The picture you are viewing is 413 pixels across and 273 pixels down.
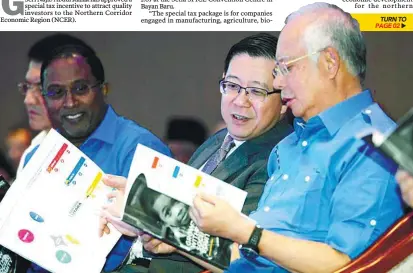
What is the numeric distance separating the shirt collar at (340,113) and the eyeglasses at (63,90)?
1244mm

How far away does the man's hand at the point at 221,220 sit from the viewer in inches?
82.5

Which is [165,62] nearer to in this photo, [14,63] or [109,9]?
[109,9]

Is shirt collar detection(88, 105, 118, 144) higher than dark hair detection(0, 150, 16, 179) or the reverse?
higher

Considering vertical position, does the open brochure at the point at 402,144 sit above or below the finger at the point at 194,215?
above

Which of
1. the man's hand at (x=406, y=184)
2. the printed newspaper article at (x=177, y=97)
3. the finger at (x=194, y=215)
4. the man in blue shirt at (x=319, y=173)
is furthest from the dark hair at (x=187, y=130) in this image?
the man's hand at (x=406, y=184)

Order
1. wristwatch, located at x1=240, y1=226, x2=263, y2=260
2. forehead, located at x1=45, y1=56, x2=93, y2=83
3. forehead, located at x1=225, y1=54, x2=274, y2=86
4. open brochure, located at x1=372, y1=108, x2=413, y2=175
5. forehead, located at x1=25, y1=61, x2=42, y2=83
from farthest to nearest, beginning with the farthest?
1. forehead, located at x1=25, y1=61, x2=42, y2=83
2. forehead, located at x1=45, y1=56, x2=93, y2=83
3. forehead, located at x1=225, y1=54, x2=274, y2=86
4. wristwatch, located at x1=240, y1=226, x2=263, y2=260
5. open brochure, located at x1=372, y1=108, x2=413, y2=175

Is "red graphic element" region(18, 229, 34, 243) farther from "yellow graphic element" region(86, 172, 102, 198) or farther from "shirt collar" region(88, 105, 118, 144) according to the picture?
"shirt collar" region(88, 105, 118, 144)

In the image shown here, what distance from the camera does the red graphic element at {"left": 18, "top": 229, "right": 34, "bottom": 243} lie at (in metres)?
2.59

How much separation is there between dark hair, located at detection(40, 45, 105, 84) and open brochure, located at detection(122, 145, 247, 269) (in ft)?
3.55

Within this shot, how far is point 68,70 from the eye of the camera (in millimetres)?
3246

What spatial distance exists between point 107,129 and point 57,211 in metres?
0.62

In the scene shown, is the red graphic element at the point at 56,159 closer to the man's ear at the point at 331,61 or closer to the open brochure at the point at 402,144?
the man's ear at the point at 331,61

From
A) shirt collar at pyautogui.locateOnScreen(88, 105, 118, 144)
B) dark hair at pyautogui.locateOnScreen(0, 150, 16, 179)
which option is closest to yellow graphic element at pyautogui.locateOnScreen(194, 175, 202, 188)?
shirt collar at pyautogui.locateOnScreen(88, 105, 118, 144)

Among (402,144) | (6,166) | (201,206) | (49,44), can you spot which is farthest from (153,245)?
(6,166)
